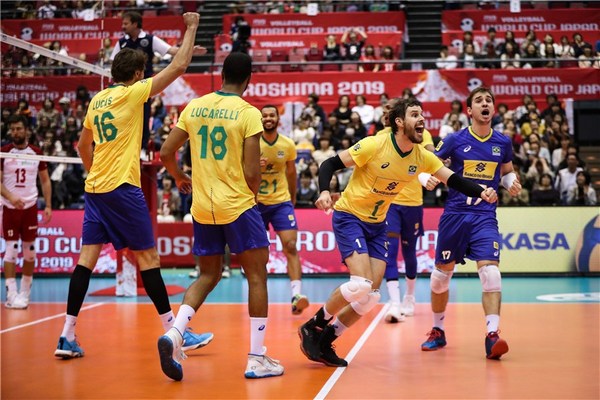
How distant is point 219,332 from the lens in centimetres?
823

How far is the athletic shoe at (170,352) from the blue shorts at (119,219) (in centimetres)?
133

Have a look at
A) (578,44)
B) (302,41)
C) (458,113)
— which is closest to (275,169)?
(458,113)

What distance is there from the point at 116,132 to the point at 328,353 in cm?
252

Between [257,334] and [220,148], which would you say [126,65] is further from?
[257,334]

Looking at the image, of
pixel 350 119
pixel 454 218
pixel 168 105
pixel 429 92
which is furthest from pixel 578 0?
pixel 454 218

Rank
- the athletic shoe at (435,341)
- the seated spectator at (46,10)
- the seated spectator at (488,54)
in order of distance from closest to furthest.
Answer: the athletic shoe at (435,341)
the seated spectator at (46,10)
the seated spectator at (488,54)

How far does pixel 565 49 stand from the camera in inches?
800

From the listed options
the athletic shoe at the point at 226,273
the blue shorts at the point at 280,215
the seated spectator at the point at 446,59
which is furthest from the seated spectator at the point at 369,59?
the blue shorts at the point at 280,215

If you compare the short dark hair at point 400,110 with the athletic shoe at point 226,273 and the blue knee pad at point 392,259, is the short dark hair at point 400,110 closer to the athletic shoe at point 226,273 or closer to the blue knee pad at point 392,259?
the blue knee pad at point 392,259

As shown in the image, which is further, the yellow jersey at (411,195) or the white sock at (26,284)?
the white sock at (26,284)

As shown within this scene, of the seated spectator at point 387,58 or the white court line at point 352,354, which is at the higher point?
the seated spectator at point 387,58

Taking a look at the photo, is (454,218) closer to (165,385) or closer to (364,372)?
(364,372)

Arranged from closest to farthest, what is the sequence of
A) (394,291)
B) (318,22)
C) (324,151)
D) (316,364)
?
(316,364)
(394,291)
(324,151)
(318,22)

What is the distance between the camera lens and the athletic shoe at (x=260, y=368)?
5.78 m
